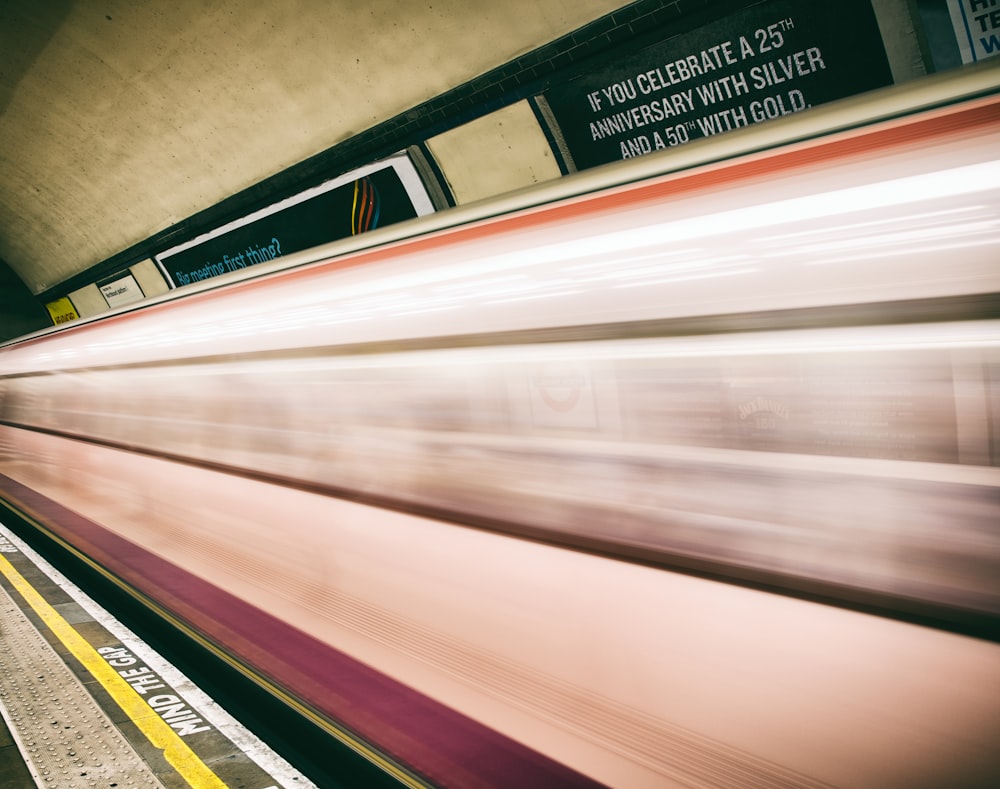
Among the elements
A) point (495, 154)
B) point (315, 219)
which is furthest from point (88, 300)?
point (495, 154)

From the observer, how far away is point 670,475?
121cm

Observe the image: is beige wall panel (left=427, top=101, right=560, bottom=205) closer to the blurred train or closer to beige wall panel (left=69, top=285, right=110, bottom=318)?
the blurred train

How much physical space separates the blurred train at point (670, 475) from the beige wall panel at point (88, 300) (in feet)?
30.1

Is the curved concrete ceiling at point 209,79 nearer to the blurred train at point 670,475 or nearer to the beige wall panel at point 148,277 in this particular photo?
the beige wall panel at point 148,277

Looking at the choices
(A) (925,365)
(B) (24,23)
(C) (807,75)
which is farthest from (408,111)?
(A) (925,365)

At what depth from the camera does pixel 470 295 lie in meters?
1.55

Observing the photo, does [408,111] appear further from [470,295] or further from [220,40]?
[470,295]

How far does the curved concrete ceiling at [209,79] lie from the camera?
4.12m

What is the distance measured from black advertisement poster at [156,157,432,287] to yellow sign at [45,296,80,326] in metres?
3.83

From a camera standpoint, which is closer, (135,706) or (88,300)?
(135,706)

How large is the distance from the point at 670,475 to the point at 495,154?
4.05 metres

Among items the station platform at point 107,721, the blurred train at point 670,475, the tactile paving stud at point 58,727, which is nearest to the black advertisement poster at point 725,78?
the blurred train at point 670,475

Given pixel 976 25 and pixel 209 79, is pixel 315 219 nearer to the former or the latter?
pixel 209 79

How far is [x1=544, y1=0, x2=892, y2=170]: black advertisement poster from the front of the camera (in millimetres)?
3199
